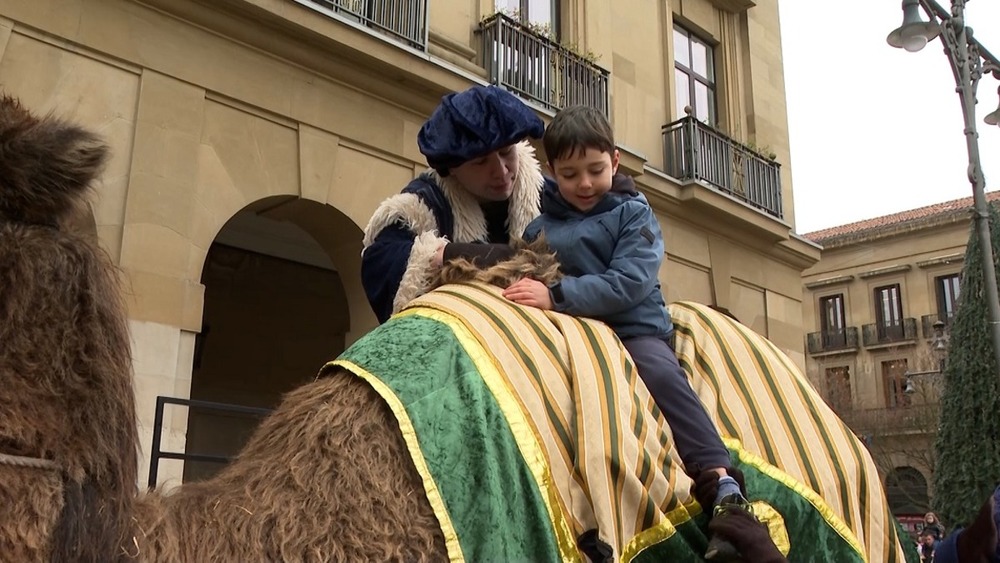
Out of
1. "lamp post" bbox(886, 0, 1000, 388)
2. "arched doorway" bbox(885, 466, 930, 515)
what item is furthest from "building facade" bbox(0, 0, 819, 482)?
"arched doorway" bbox(885, 466, 930, 515)

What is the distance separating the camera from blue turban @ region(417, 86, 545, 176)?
3135mm

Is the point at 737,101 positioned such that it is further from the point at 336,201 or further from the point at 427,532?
the point at 427,532

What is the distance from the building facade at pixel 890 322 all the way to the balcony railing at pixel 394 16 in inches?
1276

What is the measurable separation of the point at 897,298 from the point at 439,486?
148 feet

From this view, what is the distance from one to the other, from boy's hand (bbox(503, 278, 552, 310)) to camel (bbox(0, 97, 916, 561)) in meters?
0.06

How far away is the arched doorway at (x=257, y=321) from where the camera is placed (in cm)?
1129

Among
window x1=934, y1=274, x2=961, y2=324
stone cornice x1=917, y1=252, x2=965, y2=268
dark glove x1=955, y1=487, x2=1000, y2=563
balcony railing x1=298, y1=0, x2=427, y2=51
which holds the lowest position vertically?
dark glove x1=955, y1=487, x2=1000, y2=563

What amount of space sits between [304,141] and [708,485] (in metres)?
6.83

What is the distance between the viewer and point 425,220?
3258mm

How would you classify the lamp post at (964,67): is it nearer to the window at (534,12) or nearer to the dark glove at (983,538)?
the window at (534,12)

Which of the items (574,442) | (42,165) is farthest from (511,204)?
(42,165)

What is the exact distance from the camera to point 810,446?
3129 mm

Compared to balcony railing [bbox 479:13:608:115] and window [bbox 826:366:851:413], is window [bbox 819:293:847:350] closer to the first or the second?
window [bbox 826:366:851:413]

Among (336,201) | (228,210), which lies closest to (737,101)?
(336,201)
